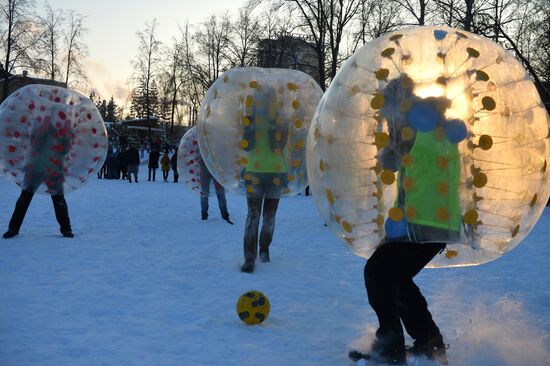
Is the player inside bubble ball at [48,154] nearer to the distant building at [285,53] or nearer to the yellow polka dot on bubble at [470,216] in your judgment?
the yellow polka dot on bubble at [470,216]

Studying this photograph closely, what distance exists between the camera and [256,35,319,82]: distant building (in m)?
25.5

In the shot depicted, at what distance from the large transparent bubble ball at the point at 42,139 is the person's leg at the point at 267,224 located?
10.1 ft

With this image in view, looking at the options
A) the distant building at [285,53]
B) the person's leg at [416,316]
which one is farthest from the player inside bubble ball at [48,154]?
the distant building at [285,53]

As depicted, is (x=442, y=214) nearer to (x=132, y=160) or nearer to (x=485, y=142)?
(x=485, y=142)

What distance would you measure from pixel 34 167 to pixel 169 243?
7.43 feet

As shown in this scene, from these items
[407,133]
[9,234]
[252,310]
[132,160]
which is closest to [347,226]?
[407,133]

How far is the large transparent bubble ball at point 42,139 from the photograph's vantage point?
7.43 metres

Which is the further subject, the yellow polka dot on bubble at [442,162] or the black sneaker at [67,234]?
the black sneaker at [67,234]

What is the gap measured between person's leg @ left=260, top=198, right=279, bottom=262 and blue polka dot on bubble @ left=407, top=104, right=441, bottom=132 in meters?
3.35

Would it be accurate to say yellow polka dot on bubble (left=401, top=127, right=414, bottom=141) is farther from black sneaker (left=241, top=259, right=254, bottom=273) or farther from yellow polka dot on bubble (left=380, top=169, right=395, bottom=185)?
black sneaker (left=241, top=259, right=254, bottom=273)

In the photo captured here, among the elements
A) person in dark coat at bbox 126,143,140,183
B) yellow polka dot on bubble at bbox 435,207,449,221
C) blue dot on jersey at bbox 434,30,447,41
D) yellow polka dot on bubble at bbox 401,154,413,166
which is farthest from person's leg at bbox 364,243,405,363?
person in dark coat at bbox 126,143,140,183

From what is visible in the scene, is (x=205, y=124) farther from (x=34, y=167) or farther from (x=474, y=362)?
(x=474, y=362)

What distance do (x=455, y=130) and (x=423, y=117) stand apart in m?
0.19

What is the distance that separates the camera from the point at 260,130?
5.76 metres
